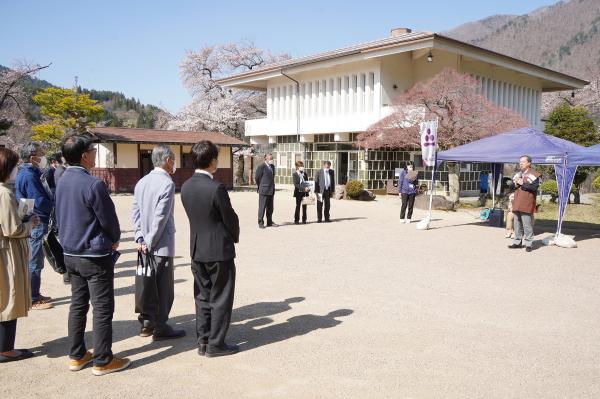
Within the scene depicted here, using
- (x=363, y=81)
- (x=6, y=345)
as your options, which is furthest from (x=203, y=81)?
(x=6, y=345)

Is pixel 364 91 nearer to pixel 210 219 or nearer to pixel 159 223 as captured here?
pixel 159 223

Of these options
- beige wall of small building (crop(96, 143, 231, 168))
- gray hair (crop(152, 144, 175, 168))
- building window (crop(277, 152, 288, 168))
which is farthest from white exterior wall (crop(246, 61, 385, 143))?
gray hair (crop(152, 144, 175, 168))

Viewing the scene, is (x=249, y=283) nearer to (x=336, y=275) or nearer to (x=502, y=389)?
(x=336, y=275)

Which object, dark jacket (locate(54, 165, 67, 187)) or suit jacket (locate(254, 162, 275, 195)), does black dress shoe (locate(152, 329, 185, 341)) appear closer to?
dark jacket (locate(54, 165, 67, 187))

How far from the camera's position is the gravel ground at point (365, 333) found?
11.5 feet

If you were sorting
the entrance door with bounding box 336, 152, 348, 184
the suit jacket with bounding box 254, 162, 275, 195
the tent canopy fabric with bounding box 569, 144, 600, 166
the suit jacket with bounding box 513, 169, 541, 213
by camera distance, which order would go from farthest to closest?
1. the entrance door with bounding box 336, 152, 348, 184
2. the suit jacket with bounding box 254, 162, 275, 195
3. the tent canopy fabric with bounding box 569, 144, 600, 166
4. the suit jacket with bounding box 513, 169, 541, 213

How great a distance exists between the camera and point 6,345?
391cm

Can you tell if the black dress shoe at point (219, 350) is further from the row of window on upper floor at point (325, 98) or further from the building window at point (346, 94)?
the building window at point (346, 94)

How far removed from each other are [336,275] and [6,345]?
4300mm

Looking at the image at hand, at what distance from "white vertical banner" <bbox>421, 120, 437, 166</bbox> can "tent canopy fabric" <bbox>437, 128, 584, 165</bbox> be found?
27 centimetres

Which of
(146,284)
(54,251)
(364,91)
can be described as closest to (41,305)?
(54,251)

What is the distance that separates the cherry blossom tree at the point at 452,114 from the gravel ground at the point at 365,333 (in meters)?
9.75

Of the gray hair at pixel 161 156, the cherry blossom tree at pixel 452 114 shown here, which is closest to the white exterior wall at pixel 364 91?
the cherry blossom tree at pixel 452 114

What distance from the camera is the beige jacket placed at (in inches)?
147
